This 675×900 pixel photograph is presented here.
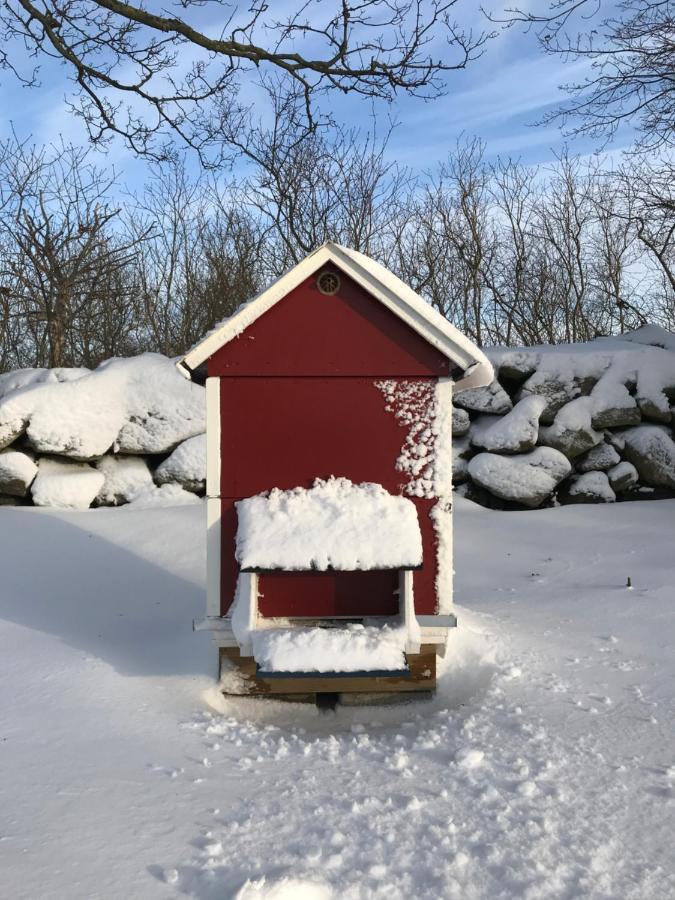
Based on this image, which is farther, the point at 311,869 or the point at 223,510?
the point at 223,510

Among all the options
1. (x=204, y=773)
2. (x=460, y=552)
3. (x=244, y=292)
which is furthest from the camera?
(x=244, y=292)

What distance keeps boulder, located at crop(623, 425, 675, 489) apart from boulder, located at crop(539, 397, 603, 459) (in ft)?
1.34

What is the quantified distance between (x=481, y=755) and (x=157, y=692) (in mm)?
1755

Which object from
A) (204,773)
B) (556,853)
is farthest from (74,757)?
(556,853)

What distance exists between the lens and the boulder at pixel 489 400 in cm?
923

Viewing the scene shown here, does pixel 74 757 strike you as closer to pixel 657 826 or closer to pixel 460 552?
pixel 657 826

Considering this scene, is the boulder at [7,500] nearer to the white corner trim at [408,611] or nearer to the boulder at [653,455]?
the white corner trim at [408,611]

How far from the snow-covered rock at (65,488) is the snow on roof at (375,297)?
4.45 metres

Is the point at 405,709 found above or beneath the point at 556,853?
beneath

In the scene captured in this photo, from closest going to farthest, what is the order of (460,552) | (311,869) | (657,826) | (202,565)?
(311,869), (657,826), (202,565), (460,552)

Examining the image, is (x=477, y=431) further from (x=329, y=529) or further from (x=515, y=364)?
(x=329, y=529)

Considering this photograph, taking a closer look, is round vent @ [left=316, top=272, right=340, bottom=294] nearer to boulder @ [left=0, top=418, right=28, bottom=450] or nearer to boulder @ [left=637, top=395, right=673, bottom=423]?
boulder @ [left=0, top=418, right=28, bottom=450]

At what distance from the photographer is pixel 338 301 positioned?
4188mm

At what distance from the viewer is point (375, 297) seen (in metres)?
4.14
